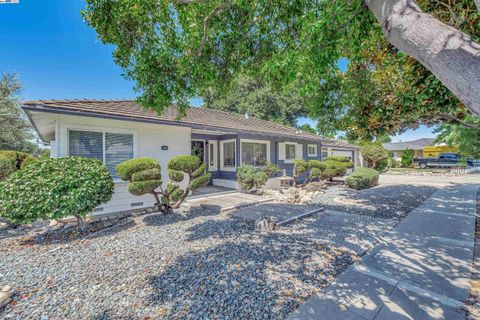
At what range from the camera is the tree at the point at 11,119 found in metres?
18.6

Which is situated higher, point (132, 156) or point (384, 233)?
point (132, 156)

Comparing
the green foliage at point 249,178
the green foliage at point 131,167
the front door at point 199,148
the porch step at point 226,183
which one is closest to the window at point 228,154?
the porch step at point 226,183

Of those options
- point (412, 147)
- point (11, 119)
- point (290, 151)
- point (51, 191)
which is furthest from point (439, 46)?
point (412, 147)

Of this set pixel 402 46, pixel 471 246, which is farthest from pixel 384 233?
pixel 402 46

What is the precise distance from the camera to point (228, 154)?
1344 cm

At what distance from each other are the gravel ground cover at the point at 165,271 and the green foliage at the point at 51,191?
782mm

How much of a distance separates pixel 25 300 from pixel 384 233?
24.4 feet

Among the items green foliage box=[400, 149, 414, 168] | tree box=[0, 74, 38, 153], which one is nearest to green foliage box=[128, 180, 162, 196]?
tree box=[0, 74, 38, 153]

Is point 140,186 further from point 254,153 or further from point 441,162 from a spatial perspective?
point 441,162

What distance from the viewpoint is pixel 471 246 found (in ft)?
16.1

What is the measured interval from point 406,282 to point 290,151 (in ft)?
42.0

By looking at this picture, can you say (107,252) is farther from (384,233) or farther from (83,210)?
(384,233)

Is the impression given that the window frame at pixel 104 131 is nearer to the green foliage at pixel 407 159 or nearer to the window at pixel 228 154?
the window at pixel 228 154

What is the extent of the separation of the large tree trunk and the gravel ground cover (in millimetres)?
2990
